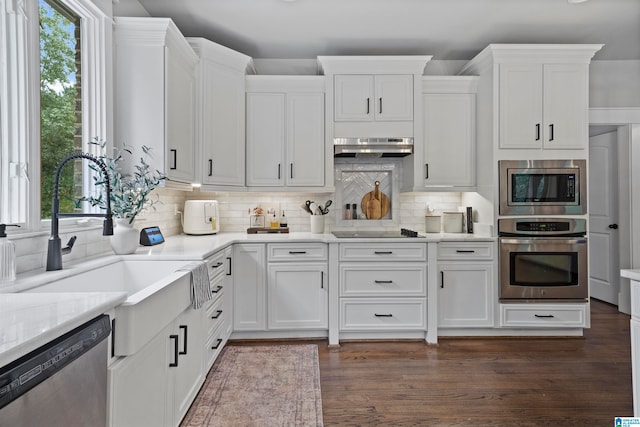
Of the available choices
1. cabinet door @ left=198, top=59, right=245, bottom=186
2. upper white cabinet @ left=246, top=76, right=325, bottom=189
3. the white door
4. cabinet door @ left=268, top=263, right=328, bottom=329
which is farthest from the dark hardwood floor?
cabinet door @ left=198, top=59, right=245, bottom=186

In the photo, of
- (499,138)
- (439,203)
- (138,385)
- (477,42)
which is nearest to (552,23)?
(477,42)

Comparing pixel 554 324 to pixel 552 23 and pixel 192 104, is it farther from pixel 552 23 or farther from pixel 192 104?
pixel 192 104

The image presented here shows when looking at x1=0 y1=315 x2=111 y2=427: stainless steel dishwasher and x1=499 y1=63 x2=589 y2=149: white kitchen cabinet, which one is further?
x1=499 y1=63 x2=589 y2=149: white kitchen cabinet

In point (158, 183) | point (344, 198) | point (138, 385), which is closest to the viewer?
point (138, 385)

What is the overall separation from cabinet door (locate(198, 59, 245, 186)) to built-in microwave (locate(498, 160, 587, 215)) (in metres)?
2.33

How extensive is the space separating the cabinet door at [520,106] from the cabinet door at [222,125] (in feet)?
7.61

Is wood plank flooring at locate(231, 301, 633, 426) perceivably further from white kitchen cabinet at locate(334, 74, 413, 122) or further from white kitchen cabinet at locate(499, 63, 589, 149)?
white kitchen cabinet at locate(334, 74, 413, 122)

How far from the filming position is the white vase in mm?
2164

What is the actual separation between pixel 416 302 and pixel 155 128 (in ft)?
7.89

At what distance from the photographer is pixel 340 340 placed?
10.2 ft

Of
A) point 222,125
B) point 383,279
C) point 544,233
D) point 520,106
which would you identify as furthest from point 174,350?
point 520,106

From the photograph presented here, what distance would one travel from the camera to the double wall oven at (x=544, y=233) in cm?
316

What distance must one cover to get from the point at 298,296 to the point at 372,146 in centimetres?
150

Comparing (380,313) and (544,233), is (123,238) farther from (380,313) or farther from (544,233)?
(544,233)
